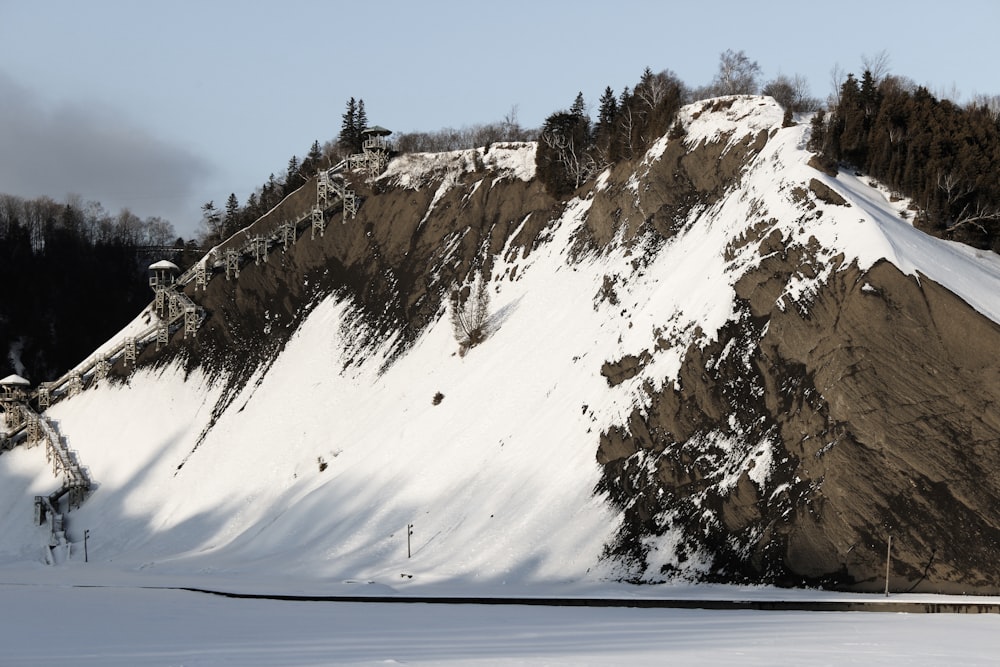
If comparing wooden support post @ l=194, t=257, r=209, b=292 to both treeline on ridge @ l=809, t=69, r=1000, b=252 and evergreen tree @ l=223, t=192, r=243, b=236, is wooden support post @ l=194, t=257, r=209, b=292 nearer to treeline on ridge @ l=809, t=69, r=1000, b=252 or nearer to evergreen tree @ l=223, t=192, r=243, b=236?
evergreen tree @ l=223, t=192, r=243, b=236

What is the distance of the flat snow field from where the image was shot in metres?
17.5

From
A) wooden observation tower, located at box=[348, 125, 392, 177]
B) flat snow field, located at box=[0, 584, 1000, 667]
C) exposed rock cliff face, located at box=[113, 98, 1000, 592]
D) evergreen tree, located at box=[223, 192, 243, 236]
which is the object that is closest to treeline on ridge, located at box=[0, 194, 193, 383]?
evergreen tree, located at box=[223, 192, 243, 236]

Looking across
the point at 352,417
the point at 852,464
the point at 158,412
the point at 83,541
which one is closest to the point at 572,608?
the point at 852,464

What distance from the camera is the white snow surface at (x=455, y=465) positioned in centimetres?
2188

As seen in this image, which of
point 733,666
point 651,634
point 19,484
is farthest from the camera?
point 19,484

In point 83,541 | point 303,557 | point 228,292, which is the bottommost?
point 303,557

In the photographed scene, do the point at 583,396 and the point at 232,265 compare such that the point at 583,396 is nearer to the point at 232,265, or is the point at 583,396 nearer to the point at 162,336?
the point at 232,265

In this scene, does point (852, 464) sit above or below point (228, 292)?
below

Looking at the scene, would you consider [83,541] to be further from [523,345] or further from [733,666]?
[733,666]

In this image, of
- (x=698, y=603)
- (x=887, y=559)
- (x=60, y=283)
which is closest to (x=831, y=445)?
(x=887, y=559)

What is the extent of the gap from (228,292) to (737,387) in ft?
141

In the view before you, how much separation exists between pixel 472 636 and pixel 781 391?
58.9 ft

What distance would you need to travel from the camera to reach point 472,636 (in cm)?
2094

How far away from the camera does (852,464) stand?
31312 mm
